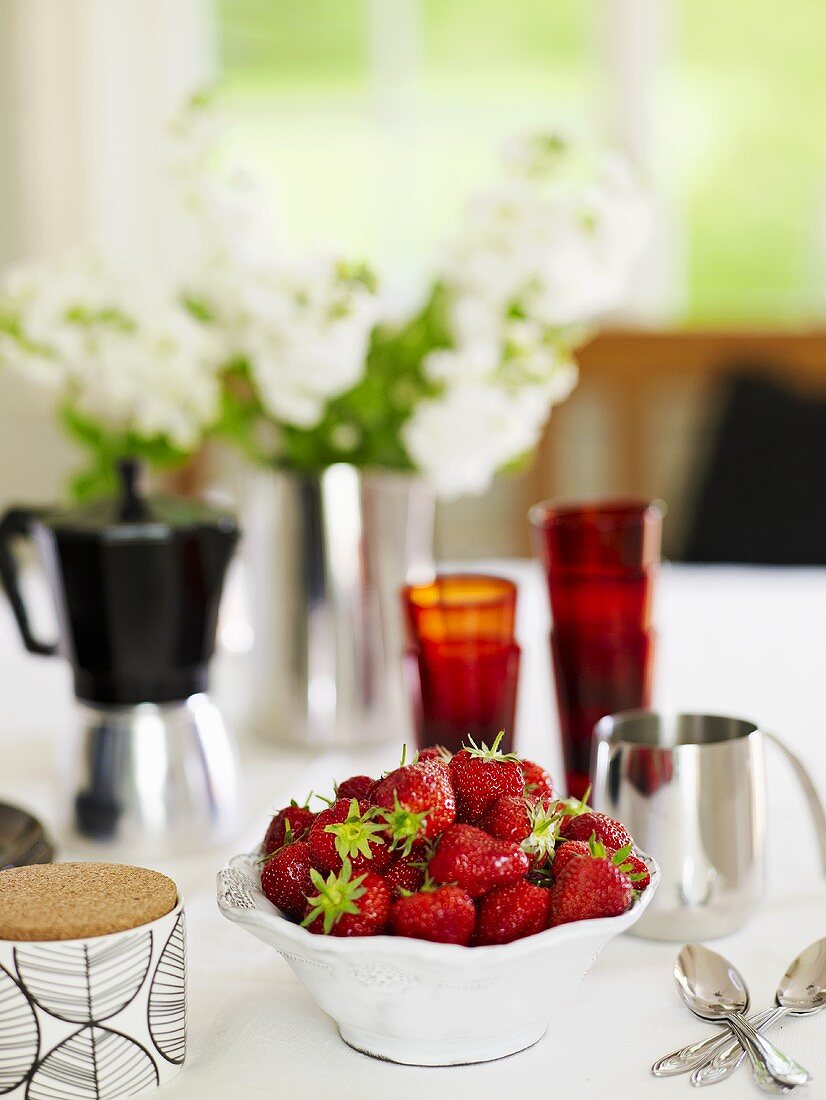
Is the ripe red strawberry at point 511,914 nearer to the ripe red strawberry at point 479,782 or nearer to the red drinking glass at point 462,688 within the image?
the ripe red strawberry at point 479,782

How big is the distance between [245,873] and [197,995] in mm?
109

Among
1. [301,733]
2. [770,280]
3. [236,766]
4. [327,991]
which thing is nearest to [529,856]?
[327,991]

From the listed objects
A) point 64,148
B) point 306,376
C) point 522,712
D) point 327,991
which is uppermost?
point 64,148

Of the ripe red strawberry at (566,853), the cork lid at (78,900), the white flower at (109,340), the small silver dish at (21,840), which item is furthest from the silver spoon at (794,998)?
the white flower at (109,340)

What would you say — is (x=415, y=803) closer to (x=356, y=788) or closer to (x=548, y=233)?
(x=356, y=788)

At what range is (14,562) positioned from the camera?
3.02 feet

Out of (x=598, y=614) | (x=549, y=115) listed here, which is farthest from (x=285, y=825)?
(x=549, y=115)

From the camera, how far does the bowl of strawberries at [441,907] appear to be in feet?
1.81

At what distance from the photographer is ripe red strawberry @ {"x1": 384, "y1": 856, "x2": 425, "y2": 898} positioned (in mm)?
575

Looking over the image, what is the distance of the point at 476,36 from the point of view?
277 cm

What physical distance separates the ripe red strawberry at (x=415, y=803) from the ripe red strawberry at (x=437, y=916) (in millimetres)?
26

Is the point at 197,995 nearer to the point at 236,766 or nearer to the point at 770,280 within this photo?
the point at 236,766

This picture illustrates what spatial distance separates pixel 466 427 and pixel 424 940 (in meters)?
0.55

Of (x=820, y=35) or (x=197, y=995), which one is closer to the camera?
(x=197, y=995)
